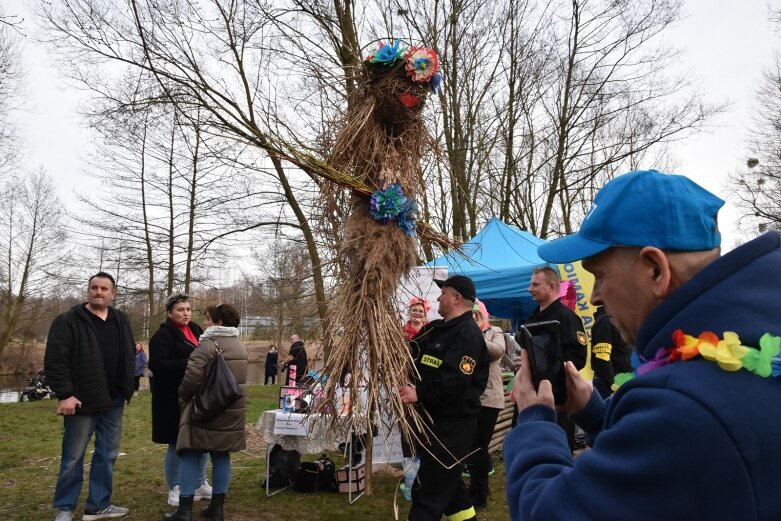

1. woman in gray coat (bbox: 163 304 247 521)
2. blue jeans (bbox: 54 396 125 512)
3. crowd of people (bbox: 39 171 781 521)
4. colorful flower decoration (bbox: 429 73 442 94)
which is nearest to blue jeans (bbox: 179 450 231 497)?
woman in gray coat (bbox: 163 304 247 521)

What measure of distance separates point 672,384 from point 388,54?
3.11m

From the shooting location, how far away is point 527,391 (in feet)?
4.56

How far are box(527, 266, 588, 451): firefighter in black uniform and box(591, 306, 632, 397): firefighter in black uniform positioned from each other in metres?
0.80

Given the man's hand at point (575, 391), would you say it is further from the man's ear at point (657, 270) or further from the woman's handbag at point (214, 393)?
the woman's handbag at point (214, 393)

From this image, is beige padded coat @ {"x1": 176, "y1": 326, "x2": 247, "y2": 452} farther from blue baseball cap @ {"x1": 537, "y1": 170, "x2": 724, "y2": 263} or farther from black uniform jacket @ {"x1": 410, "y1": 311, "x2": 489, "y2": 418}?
blue baseball cap @ {"x1": 537, "y1": 170, "x2": 724, "y2": 263}

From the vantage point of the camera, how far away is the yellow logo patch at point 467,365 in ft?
12.4

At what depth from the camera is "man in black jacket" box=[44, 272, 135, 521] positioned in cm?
441

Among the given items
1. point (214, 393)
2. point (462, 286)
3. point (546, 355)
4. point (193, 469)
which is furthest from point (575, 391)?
point (193, 469)

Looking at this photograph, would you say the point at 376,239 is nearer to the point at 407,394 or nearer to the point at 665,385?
the point at 407,394

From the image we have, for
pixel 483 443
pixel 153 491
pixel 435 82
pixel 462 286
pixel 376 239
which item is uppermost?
pixel 435 82

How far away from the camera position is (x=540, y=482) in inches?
44.0

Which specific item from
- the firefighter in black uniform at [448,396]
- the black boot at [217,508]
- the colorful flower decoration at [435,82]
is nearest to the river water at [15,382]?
the black boot at [217,508]

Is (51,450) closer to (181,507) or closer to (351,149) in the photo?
(181,507)

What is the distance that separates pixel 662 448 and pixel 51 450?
834 centimetres
